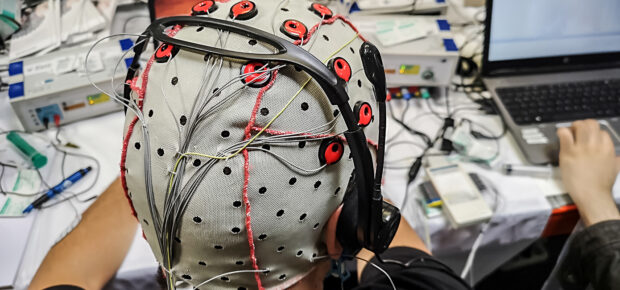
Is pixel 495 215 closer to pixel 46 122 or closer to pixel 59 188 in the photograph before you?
pixel 59 188

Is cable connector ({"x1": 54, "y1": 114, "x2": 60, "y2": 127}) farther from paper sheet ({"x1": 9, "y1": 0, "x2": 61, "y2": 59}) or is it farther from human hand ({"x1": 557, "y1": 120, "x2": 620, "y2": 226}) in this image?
human hand ({"x1": 557, "y1": 120, "x2": 620, "y2": 226})

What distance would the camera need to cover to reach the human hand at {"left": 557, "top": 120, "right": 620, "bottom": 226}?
90 centimetres

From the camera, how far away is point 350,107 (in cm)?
50

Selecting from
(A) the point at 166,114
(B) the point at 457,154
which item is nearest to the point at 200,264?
(A) the point at 166,114

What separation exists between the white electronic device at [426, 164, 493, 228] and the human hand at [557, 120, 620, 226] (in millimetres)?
193

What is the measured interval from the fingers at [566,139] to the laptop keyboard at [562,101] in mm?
80

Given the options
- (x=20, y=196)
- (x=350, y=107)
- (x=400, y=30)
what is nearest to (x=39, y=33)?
(x=20, y=196)

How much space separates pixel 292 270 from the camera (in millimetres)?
610

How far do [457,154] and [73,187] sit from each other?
891mm

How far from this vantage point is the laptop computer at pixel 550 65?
1.09 meters

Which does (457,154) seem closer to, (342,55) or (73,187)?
(342,55)

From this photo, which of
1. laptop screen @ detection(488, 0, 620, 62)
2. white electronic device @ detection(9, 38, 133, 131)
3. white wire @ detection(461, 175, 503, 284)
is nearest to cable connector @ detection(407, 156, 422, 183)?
white wire @ detection(461, 175, 503, 284)

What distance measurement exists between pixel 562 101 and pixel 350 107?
2.89 feet

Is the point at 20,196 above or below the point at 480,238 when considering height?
above
